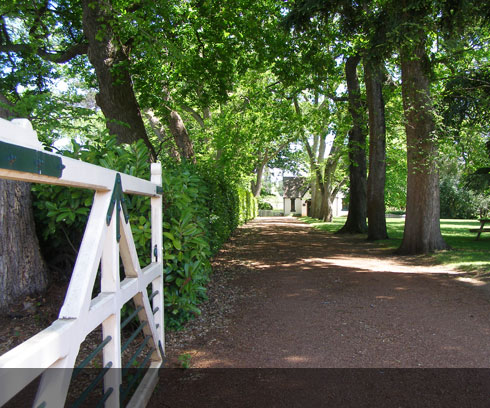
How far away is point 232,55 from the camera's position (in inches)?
482

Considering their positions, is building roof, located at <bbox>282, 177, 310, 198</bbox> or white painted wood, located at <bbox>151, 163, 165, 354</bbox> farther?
building roof, located at <bbox>282, 177, 310, 198</bbox>

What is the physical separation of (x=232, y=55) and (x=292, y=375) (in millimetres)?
10372

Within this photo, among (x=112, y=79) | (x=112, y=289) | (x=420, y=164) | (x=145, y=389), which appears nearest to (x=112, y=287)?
(x=112, y=289)

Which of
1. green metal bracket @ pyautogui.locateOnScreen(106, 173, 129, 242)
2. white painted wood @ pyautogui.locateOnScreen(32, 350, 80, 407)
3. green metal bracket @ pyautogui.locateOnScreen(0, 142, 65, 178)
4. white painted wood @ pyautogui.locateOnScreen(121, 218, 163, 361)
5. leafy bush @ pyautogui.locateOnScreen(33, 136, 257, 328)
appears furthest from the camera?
leafy bush @ pyautogui.locateOnScreen(33, 136, 257, 328)

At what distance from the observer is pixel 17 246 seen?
4883 mm

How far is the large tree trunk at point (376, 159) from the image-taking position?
15297 mm

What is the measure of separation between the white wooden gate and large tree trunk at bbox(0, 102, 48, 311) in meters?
2.53

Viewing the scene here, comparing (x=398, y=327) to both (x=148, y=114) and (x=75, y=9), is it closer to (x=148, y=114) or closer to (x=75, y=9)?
(x=75, y=9)

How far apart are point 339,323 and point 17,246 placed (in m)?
4.10

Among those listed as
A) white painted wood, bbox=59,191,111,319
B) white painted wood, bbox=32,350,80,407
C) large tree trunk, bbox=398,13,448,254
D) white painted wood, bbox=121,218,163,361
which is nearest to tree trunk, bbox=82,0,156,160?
large tree trunk, bbox=398,13,448,254

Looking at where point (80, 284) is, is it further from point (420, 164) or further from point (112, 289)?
point (420, 164)

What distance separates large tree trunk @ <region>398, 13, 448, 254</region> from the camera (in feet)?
35.7

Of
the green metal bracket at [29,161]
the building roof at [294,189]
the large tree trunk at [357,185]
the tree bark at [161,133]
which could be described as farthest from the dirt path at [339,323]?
the building roof at [294,189]

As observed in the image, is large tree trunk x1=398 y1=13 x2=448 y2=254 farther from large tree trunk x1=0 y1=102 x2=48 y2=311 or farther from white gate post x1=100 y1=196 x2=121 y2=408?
white gate post x1=100 y1=196 x2=121 y2=408
